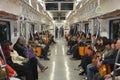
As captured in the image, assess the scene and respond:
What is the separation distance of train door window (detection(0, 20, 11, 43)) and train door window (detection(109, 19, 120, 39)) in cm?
385

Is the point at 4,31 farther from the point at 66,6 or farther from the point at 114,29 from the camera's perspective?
the point at 66,6

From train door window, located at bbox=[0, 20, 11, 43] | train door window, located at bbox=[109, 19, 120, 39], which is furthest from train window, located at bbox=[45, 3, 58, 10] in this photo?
train door window, located at bbox=[109, 19, 120, 39]

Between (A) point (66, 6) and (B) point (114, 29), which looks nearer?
(B) point (114, 29)

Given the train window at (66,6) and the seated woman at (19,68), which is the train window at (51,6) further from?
the seated woman at (19,68)

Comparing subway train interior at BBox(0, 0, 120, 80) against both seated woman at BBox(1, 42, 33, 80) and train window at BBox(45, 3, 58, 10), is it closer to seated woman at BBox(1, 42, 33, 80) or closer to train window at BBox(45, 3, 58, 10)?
seated woman at BBox(1, 42, 33, 80)

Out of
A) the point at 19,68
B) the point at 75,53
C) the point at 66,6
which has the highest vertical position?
the point at 66,6

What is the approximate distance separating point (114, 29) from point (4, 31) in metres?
3.97

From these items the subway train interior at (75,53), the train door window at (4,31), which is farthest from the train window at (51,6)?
the train door window at (4,31)

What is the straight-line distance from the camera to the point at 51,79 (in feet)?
24.8

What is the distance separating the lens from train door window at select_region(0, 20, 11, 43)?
28.3ft

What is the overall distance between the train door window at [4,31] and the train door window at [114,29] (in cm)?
385

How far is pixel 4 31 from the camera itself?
906cm

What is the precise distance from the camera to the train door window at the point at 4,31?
861 centimetres

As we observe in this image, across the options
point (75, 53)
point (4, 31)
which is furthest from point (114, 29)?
point (4, 31)
